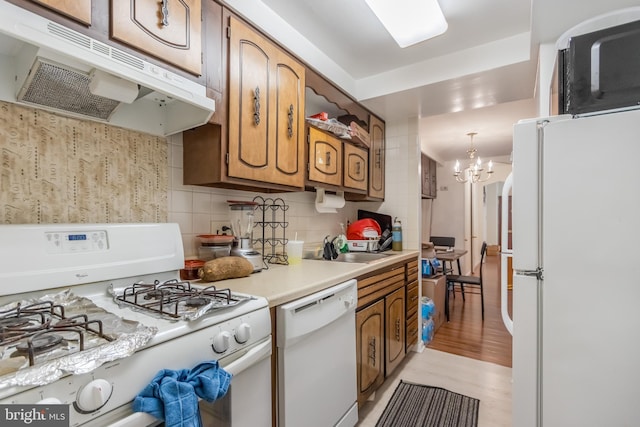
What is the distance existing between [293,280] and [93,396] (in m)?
0.88

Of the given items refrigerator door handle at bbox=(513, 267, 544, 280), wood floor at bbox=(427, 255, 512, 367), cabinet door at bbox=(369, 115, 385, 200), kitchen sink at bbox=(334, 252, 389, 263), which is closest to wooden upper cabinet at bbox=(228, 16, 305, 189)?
kitchen sink at bbox=(334, 252, 389, 263)

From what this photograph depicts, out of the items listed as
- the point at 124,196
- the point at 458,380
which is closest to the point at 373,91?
the point at 124,196

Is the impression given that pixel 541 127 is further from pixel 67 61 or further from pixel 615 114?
pixel 67 61

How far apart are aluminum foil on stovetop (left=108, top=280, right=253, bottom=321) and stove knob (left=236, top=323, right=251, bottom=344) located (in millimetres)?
73

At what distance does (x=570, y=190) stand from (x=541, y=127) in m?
0.26

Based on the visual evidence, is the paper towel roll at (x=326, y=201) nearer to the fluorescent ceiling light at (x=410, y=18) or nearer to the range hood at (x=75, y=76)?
the fluorescent ceiling light at (x=410, y=18)

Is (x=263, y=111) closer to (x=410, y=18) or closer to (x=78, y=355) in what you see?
(x=410, y=18)

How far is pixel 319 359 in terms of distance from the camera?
52.9 inches

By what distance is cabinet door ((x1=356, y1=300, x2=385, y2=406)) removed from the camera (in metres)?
1.73

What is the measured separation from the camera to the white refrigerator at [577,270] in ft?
3.42

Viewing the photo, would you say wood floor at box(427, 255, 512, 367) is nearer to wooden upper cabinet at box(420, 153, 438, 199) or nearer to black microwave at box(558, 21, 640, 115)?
wooden upper cabinet at box(420, 153, 438, 199)

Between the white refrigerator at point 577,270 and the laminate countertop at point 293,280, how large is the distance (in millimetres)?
775

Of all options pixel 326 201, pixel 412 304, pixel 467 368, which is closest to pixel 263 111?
pixel 326 201
